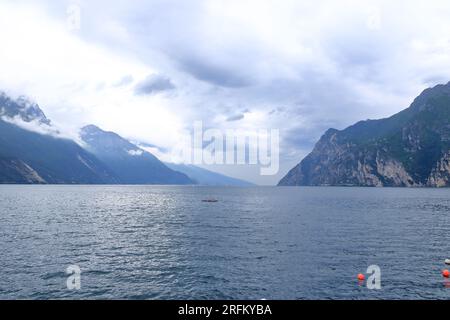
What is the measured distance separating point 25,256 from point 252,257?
3412 centimetres

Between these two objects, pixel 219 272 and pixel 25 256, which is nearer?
pixel 219 272

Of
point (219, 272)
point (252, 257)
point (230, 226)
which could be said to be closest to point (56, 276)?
point (219, 272)

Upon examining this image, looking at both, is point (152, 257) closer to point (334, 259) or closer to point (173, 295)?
point (173, 295)

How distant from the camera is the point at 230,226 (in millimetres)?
84250

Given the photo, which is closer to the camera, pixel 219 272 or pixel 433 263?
pixel 219 272
